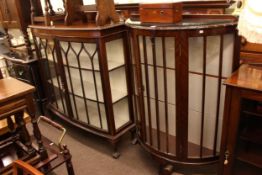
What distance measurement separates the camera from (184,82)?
1.47 meters

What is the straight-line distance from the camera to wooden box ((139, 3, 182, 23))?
1.41m

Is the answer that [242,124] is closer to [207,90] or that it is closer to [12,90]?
[207,90]

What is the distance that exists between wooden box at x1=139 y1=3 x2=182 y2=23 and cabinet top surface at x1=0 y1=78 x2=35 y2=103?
860mm

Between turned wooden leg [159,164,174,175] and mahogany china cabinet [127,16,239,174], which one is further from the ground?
mahogany china cabinet [127,16,239,174]

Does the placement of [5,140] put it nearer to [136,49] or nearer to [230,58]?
[136,49]

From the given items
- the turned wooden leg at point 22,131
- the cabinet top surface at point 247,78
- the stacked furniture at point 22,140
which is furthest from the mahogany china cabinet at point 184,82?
the turned wooden leg at point 22,131

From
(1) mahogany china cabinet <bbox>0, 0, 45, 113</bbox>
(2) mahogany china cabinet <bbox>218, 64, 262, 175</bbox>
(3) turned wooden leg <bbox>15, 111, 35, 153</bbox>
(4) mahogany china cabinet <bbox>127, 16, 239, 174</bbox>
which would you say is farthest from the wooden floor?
(1) mahogany china cabinet <bbox>0, 0, 45, 113</bbox>

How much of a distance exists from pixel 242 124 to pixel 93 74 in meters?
1.21

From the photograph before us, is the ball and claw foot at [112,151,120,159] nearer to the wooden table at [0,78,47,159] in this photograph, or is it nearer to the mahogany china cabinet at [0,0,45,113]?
the wooden table at [0,78,47,159]

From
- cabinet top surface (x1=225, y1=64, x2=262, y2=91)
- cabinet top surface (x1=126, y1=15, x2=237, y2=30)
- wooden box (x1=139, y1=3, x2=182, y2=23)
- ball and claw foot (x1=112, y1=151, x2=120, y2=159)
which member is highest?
wooden box (x1=139, y1=3, x2=182, y2=23)

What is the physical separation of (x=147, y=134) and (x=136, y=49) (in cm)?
72

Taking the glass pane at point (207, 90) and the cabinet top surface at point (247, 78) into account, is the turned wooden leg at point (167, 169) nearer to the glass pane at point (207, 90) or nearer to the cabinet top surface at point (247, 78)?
the glass pane at point (207, 90)

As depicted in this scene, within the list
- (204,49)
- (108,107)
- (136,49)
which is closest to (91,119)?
(108,107)

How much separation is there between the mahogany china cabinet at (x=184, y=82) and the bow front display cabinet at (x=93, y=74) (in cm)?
26
